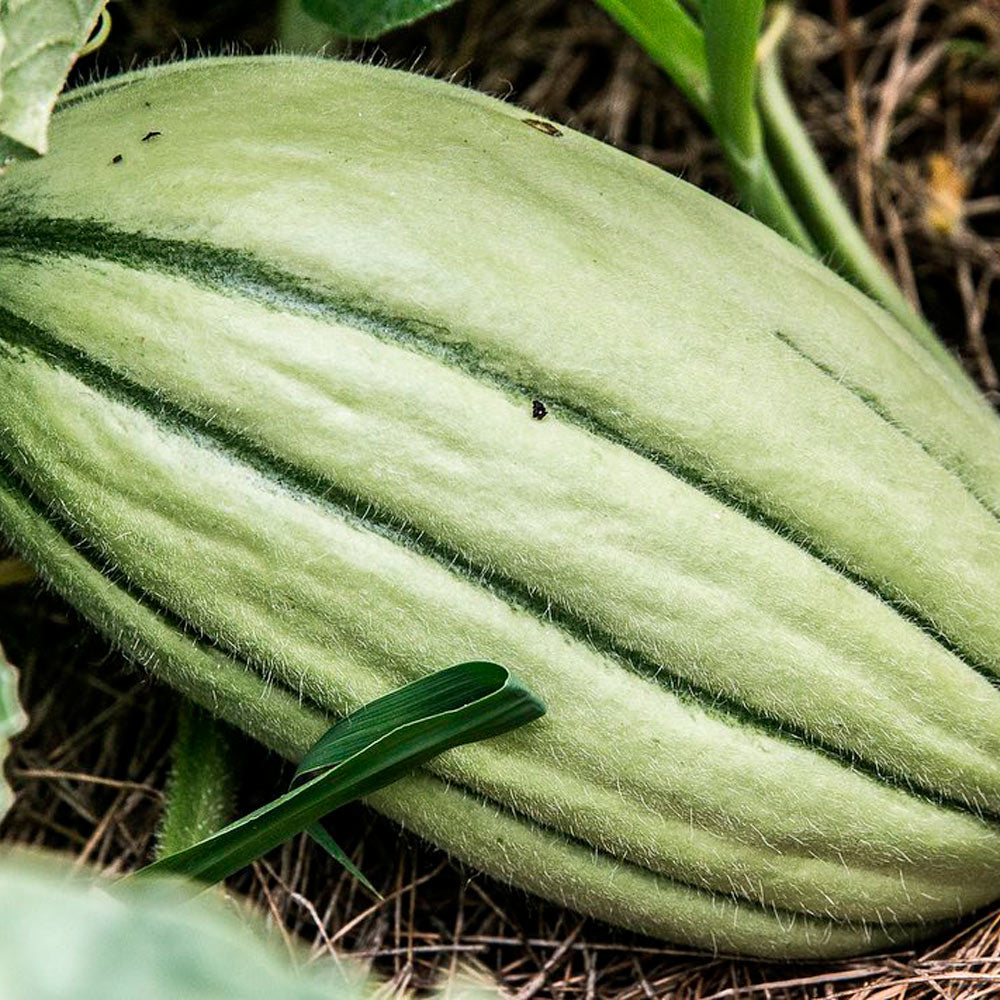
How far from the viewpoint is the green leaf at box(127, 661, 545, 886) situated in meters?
0.97

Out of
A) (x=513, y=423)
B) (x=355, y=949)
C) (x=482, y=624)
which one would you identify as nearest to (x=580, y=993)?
(x=355, y=949)

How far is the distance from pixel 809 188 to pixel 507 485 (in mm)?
736

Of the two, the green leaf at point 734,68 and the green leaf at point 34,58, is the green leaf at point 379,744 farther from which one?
the green leaf at point 734,68

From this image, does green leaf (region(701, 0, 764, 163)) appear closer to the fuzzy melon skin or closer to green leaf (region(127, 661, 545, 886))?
the fuzzy melon skin

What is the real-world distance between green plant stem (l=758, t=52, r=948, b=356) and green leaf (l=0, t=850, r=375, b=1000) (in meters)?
1.14

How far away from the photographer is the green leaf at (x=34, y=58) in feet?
3.21

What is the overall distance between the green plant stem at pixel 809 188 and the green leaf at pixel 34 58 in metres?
0.81

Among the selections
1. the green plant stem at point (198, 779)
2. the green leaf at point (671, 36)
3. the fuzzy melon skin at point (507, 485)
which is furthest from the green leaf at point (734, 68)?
the green plant stem at point (198, 779)

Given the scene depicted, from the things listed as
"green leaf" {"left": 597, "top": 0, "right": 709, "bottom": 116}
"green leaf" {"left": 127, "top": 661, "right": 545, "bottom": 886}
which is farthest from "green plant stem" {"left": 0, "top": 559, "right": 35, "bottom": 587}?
"green leaf" {"left": 597, "top": 0, "right": 709, "bottom": 116}

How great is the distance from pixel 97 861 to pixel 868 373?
96cm

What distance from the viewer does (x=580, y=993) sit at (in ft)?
4.28

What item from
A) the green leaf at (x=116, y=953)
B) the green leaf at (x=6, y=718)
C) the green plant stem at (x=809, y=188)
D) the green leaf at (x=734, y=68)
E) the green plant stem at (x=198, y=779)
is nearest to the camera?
the green leaf at (x=116, y=953)

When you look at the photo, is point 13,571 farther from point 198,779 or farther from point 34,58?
point 34,58

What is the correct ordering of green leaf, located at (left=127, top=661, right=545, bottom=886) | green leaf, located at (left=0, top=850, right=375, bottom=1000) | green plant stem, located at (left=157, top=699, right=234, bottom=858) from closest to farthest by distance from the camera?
green leaf, located at (left=0, top=850, right=375, bottom=1000) → green leaf, located at (left=127, top=661, right=545, bottom=886) → green plant stem, located at (left=157, top=699, right=234, bottom=858)
